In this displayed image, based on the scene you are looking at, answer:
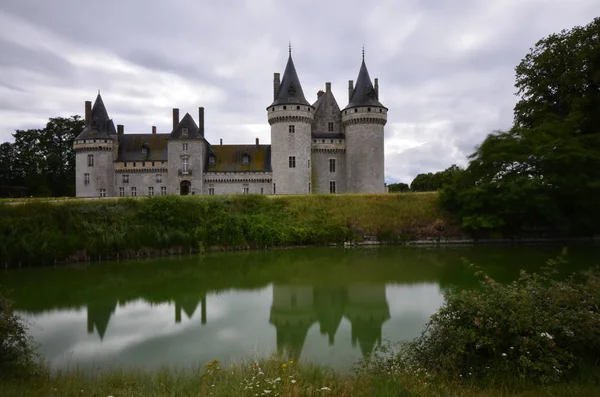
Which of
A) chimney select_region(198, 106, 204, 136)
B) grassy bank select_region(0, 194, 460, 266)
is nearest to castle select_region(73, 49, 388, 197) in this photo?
chimney select_region(198, 106, 204, 136)

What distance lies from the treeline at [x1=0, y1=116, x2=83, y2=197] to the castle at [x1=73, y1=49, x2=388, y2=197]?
750cm

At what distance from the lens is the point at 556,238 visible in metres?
20.7

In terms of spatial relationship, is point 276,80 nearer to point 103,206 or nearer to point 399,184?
point 103,206

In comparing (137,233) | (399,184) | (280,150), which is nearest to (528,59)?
(280,150)

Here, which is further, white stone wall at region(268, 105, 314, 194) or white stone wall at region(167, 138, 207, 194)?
white stone wall at region(167, 138, 207, 194)

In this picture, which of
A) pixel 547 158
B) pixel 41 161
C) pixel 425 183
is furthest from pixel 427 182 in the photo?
pixel 41 161

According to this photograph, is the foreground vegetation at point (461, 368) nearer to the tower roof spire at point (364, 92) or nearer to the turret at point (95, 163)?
the tower roof spire at point (364, 92)

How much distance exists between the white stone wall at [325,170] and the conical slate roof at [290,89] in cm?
419

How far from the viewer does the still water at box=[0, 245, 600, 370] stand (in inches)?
256

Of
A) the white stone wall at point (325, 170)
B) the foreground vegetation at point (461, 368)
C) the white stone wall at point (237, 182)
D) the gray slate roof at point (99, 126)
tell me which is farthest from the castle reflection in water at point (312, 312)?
the gray slate roof at point (99, 126)

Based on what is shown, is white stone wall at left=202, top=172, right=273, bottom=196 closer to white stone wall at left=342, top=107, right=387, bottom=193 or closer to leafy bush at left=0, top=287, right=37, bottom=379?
white stone wall at left=342, top=107, right=387, bottom=193

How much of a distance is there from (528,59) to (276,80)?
18.7 meters

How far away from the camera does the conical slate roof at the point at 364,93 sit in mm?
31312

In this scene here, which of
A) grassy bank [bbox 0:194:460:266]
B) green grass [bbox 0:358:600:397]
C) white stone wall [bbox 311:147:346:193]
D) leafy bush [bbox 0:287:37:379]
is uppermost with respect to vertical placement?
white stone wall [bbox 311:147:346:193]
